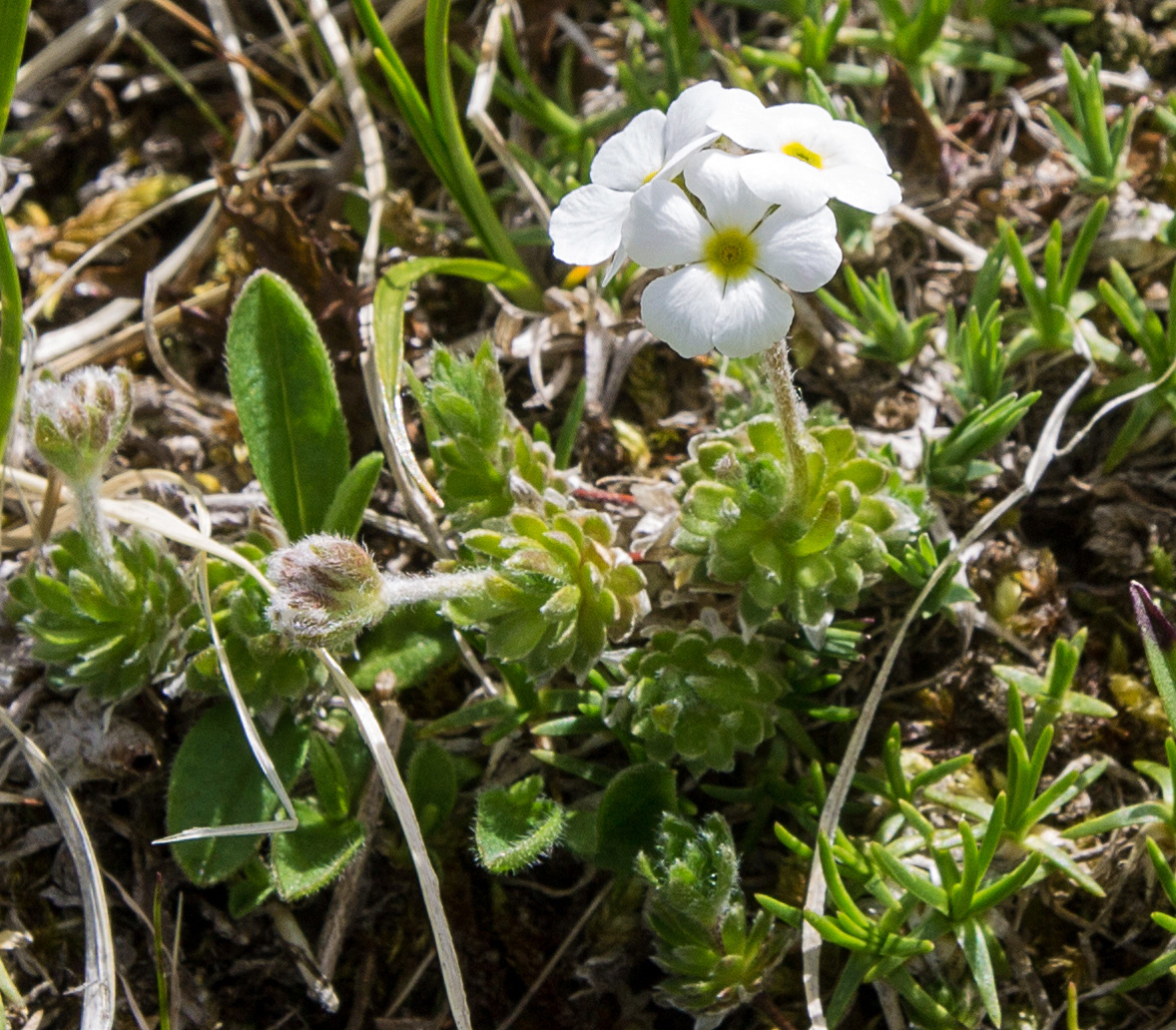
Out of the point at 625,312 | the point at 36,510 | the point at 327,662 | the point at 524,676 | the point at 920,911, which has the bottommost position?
the point at 920,911

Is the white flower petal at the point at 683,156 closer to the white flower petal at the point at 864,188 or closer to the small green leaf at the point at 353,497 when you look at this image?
the white flower petal at the point at 864,188

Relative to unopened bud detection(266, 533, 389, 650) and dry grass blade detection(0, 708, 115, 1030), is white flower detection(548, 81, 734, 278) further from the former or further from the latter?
dry grass blade detection(0, 708, 115, 1030)

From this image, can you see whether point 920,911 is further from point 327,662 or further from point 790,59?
point 790,59

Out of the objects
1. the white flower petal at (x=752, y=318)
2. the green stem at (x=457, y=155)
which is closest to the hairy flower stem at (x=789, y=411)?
the white flower petal at (x=752, y=318)

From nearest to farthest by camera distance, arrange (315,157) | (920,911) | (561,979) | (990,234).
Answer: (920,911) → (561,979) → (990,234) → (315,157)

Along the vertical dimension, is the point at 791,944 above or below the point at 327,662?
below

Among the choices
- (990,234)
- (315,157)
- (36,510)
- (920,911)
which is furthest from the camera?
(315,157)

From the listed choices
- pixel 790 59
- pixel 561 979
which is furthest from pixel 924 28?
pixel 561 979

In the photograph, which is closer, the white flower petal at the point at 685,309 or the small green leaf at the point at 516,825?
the white flower petal at the point at 685,309
